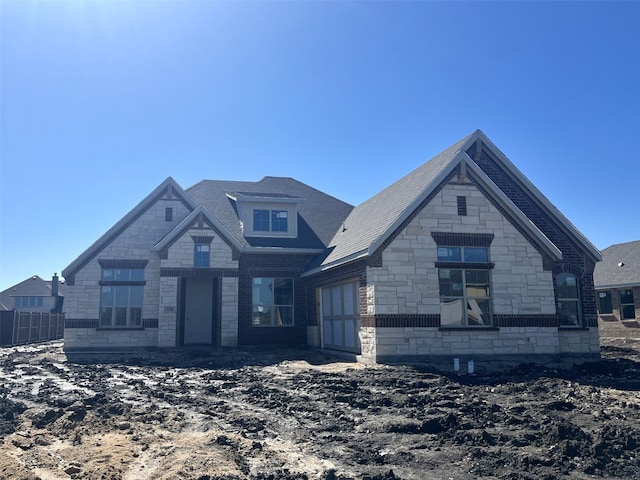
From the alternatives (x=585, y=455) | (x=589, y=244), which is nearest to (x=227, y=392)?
(x=585, y=455)

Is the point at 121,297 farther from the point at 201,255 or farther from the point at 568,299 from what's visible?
the point at 568,299

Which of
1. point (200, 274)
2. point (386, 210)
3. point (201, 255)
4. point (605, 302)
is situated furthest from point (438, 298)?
point (605, 302)

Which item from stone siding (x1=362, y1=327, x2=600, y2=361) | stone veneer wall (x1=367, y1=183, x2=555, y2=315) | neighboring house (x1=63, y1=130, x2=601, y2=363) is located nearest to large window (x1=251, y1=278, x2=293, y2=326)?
neighboring house (x1=63, y1=130, x2=601, y2=363)

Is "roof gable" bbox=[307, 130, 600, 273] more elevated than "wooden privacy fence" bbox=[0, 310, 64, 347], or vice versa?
"roof gable" bbox=[307, 130, 600, 273]

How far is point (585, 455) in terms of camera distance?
6.58m

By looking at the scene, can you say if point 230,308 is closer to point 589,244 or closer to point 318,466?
point 589,244

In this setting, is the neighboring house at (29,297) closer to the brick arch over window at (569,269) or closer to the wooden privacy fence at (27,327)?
the wooden privacy fence at (27,327)

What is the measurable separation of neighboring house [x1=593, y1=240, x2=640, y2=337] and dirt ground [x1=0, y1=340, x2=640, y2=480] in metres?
16.4

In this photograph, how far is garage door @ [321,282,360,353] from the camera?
17.7 m

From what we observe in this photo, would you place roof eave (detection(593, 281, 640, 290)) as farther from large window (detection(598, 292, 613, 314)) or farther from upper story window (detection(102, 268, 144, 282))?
upper story window (detection(102, 268, 144, 282))

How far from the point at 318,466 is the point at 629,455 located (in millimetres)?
3756

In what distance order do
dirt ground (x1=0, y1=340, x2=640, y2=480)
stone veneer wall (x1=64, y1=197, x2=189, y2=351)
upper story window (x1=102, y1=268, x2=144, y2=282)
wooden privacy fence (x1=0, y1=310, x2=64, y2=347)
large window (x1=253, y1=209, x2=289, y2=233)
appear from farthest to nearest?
wooden privacy fence (x1=0, y1=310, x2=64, y2=347)
large window (x1=253, y1=209, x2=289, y2=233)
upper story window (x1=102, y1=268, x2=144, y2=282)
stone veneer wall (x1=64, y1=197, x2=189, y2=351)
dirt ground (x1=0, y1=340, x2=640, y2=480)

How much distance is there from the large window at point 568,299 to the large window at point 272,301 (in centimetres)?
1035

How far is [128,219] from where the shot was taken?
22609 mm
